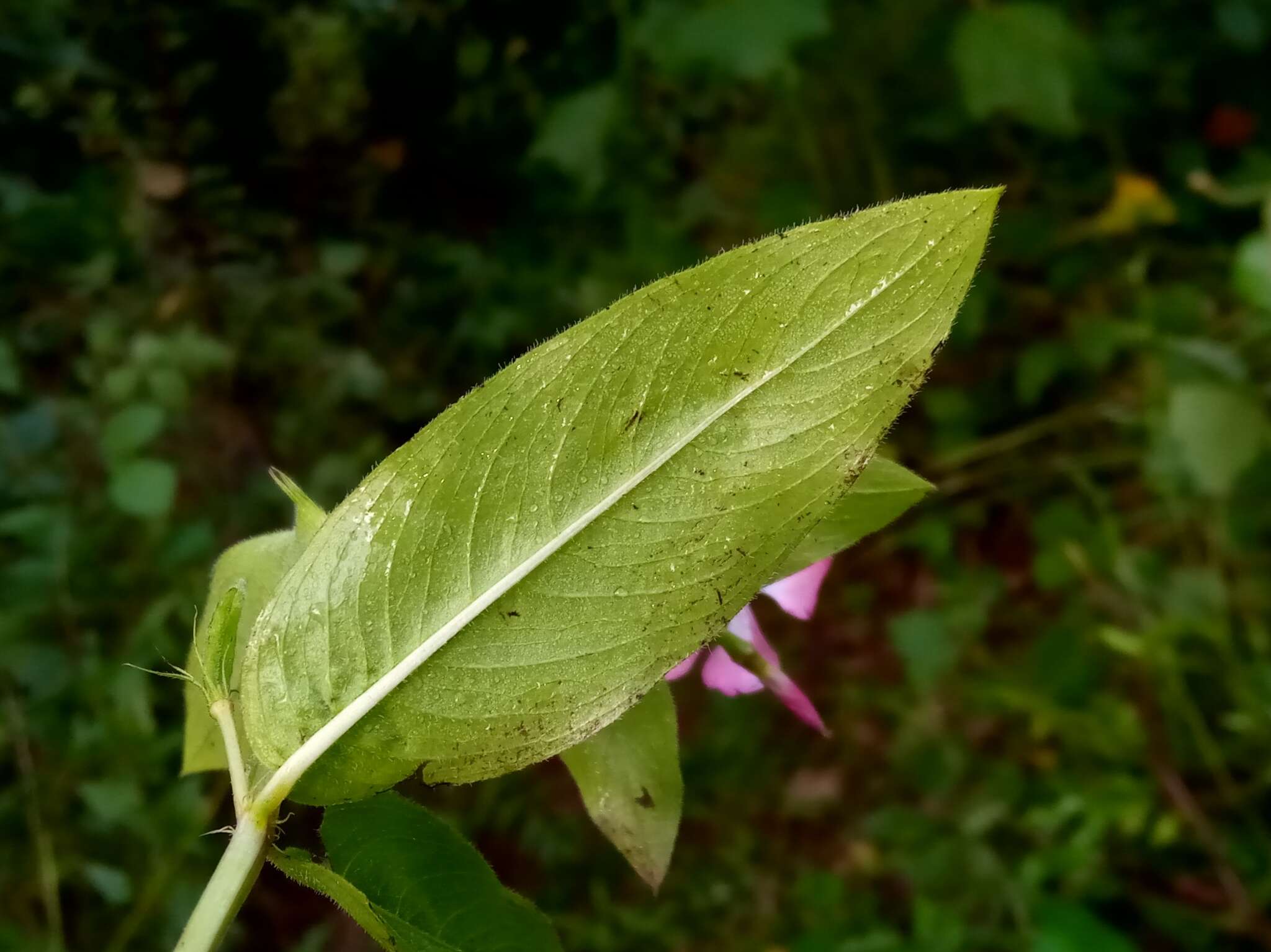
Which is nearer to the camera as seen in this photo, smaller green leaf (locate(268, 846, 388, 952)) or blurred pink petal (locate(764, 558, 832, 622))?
smaller green leaf (locate(268, 846, 388, 952))

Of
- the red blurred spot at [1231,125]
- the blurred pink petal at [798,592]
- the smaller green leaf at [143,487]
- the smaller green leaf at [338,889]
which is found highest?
the smaller green leaf at [338,889]

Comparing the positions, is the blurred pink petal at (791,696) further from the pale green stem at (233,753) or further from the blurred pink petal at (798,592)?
the pale green stem at (233,753)

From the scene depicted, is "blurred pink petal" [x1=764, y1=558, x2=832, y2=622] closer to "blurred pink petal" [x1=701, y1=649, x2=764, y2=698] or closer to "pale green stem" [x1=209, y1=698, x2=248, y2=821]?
"blurred pink petal" [x1=701, y1=649, x2=764, y2=698]

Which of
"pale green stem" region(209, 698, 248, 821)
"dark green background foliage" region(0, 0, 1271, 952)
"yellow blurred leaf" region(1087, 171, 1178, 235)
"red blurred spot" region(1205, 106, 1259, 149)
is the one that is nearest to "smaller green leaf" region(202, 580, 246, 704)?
"pale green stem" region(209, 698, 248, 821)

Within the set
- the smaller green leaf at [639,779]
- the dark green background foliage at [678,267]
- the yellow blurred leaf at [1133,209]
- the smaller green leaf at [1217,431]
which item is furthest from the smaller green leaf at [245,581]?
the yellow blurred leaf at [1133,209]

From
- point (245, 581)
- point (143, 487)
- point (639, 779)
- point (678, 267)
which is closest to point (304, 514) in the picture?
point (245, 581)
